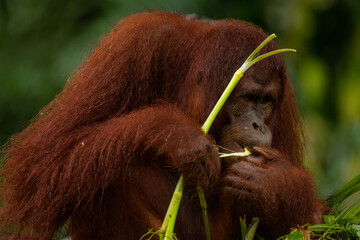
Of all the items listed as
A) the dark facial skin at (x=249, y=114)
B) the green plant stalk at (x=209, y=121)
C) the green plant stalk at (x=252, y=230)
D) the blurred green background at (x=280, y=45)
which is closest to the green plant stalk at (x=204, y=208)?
the green plant stalk at (x=209, y=121)

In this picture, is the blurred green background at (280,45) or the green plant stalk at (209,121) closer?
the green plant stalk at (209,121)

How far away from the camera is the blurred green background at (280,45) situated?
23.8 ft

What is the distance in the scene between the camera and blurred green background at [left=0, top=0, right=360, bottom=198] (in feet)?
23.8

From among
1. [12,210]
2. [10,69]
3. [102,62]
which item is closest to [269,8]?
[10,69]

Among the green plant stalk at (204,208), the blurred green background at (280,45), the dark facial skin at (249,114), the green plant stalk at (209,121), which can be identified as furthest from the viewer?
the blurred green background at (280,45)

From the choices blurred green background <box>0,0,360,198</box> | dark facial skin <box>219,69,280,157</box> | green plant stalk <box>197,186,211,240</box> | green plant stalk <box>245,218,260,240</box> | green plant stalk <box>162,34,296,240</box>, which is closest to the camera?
green plant stalk <box>162,34,296,240</box>

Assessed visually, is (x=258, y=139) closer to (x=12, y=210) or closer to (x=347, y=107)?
(x=12, y=210)

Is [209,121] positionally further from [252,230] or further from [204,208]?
[252,230]

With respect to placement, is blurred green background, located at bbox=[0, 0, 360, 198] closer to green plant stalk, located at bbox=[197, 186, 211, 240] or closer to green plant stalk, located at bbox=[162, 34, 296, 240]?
green plant stalk, located at bbox=[162, 34, 296, 240]

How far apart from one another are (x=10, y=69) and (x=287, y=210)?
440 cm

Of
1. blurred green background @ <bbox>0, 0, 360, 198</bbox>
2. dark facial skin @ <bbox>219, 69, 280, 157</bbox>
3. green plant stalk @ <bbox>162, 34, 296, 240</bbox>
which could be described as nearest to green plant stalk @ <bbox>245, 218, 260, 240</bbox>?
green plant stalk @ <bbox>162, 34, 296, 240</bbox>

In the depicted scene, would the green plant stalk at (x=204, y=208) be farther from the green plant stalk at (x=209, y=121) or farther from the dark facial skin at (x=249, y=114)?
the dark facial skin at (x=249, y=114)

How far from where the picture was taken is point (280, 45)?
7699 millimetres

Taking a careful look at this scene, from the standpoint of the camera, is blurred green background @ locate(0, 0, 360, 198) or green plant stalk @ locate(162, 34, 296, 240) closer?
green plant stalk @ locate(162, 34, 296, 240)
